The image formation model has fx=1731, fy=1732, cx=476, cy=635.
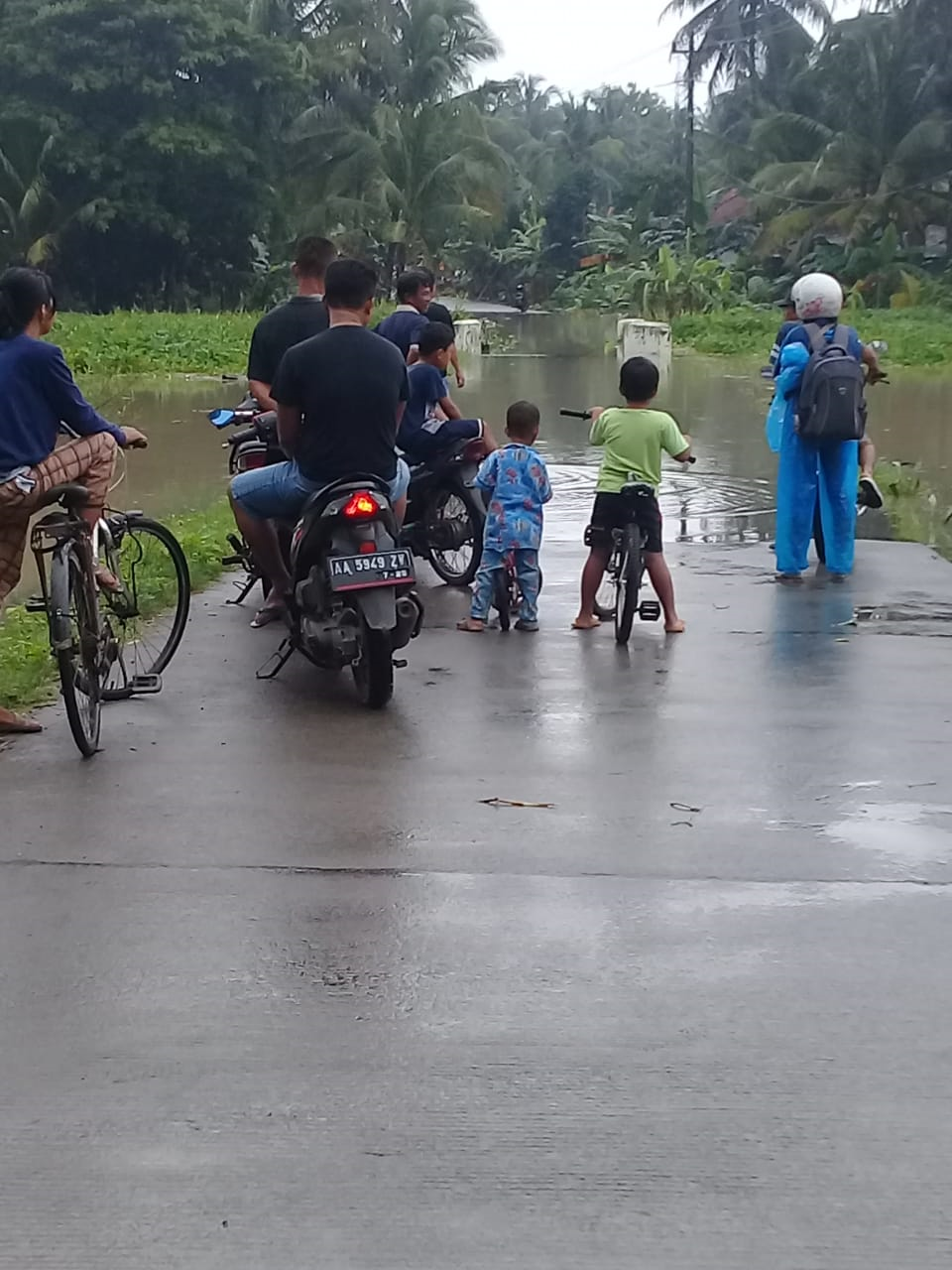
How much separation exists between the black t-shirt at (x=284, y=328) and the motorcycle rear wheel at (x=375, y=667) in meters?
2.29

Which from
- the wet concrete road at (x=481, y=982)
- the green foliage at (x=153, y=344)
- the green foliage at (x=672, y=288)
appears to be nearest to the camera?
the wet concrete road at (x=481, y=982)

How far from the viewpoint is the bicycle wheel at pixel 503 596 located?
894 cm

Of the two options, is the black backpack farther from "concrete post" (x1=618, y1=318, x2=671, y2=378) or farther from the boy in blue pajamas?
"concrete post" (x1=618, y1=318, x2=671, y2=378)

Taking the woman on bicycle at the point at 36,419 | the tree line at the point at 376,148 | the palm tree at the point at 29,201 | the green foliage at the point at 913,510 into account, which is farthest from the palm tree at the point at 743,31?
the woman on bicycle at the point at 36,419

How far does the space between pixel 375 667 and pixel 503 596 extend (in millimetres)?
1991

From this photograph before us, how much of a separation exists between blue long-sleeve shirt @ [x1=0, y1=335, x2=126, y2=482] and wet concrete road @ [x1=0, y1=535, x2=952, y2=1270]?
1.10 m

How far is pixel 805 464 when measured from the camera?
33.9ft

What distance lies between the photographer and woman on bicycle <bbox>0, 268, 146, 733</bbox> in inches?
253

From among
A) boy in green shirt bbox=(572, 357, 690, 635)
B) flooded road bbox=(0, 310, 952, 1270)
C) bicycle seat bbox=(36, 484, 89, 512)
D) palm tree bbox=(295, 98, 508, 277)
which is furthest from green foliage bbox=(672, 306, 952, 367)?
bicycle seat bbox=(36, 484, 89, 512)

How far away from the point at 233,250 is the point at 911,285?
1807 cm

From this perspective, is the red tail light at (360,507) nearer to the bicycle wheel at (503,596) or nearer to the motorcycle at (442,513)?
the bicycle wheel at (503,596)

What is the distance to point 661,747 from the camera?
6.68 m

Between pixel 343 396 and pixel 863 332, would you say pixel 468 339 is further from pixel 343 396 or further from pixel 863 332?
pixel 343 396

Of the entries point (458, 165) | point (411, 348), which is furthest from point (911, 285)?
point (411, 348)
